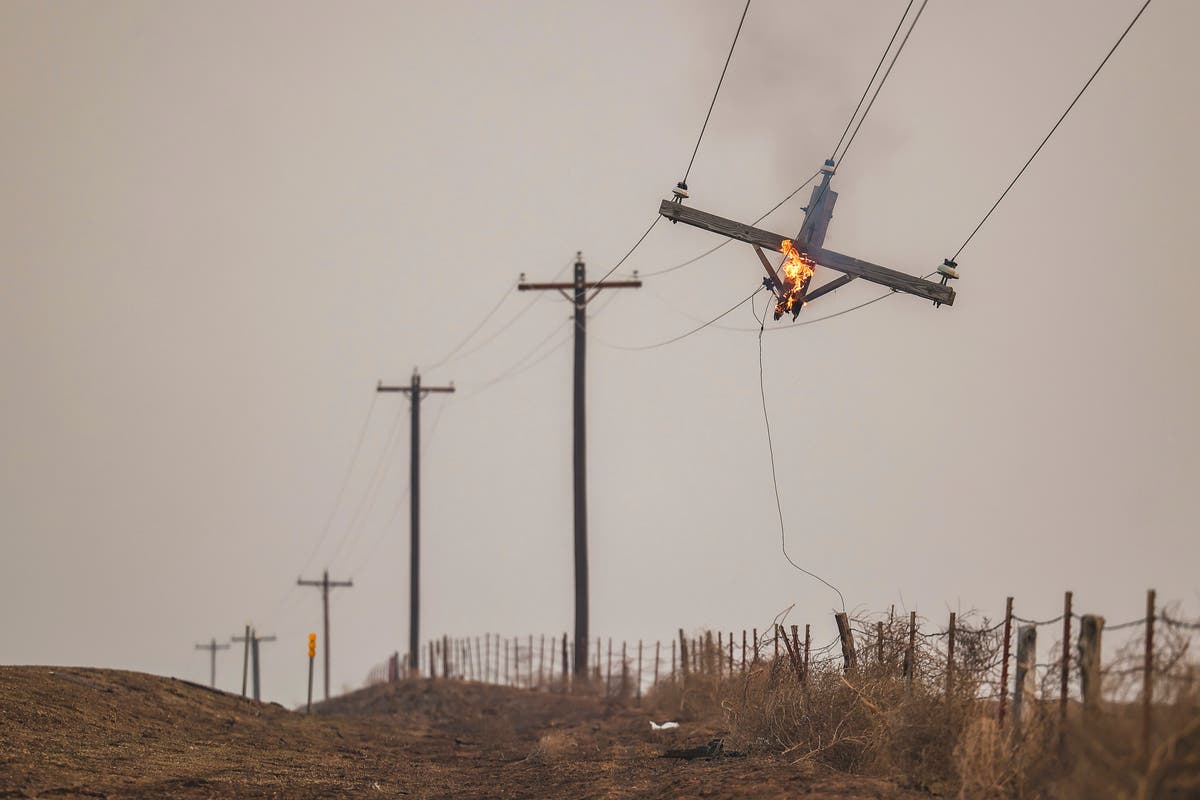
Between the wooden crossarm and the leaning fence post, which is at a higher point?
the wooden crossarm

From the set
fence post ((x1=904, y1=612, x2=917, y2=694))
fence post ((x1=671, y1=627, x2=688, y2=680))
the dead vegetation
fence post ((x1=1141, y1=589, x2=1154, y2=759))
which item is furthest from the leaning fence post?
fence post ((x1=1141, y1=589, x2=1154, y2=759))

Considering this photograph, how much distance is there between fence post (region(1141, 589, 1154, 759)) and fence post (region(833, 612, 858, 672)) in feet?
24.4

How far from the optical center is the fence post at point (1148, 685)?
955 cm

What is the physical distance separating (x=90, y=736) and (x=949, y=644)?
12.5m

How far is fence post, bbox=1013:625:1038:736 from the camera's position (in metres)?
12.9

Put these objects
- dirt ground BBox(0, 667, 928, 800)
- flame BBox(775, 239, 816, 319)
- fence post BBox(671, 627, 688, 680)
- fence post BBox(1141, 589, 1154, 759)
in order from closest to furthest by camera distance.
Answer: fence post BBox(1141, 589, 1154, 759) < dirt ground BBox(0, 667, 928, 800) < flame BBox(775, 239, 816, 319) < fence post BBox(671, 627, 688, 680)

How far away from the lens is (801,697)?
1764cm

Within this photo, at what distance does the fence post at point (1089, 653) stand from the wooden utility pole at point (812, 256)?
968 cm

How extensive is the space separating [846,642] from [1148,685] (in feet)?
27.8

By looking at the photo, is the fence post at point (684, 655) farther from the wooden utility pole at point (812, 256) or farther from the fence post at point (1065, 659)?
Result: the fence post at point (1065, 659)

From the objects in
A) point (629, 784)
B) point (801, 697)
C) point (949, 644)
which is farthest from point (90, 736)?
point (949, 644)

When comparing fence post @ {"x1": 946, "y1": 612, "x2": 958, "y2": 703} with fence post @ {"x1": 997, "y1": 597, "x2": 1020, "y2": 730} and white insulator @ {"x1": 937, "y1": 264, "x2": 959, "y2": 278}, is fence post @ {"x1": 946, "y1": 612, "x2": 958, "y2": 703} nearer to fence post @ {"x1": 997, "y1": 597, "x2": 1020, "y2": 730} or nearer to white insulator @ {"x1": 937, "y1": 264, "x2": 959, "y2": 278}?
fence post @ {"x1": 997, "y1": 597, "x2": 1020, "y2": 730}

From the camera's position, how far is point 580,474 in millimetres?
39156

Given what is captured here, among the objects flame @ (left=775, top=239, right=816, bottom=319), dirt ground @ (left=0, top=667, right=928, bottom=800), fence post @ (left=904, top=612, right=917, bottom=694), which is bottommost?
dirt ground @ (left=0, top=667, right=928, bottom=800)
